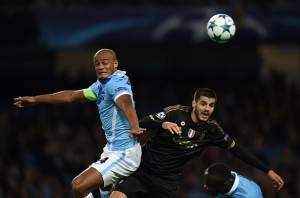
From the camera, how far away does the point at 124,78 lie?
301 inches

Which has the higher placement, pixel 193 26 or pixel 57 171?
pixel 193 26

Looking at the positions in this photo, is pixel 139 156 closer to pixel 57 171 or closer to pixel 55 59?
pixel 57 171

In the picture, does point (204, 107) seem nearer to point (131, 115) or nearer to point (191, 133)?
point (191, 133)

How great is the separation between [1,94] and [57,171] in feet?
13.3

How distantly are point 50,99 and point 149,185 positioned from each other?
1324 millimetres

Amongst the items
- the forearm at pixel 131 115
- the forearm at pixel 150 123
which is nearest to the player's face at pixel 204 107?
the forearm at pixel 150 123

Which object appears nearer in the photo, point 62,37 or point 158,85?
point 62,37

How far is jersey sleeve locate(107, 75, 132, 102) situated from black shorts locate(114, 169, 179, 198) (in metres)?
0.94

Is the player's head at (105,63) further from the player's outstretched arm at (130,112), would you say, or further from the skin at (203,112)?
the skin at (203,112)

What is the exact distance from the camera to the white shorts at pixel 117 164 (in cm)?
759

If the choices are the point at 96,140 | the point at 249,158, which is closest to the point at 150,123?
the point at 249,158

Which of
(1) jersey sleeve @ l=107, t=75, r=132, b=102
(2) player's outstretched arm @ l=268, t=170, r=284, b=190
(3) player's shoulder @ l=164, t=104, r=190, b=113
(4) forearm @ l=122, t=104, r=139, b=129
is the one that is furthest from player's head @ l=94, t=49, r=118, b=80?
(2) player's outstretched arm @ l=268, t=170, r=284, b=190

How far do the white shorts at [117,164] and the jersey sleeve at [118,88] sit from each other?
0.57 metres

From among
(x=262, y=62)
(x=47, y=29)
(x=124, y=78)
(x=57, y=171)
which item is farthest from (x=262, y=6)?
(x=124, y=78)
